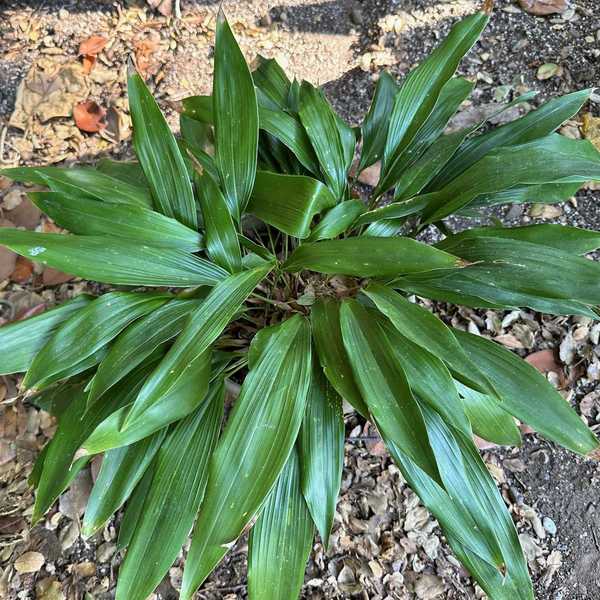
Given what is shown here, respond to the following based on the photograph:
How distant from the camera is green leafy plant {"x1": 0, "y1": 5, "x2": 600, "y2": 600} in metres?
1.09

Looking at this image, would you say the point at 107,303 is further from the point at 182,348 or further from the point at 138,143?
the point at 138,143

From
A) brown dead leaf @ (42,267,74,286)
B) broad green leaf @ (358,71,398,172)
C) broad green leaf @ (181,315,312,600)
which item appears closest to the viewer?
broad green leaf @ (181,315,312,600)

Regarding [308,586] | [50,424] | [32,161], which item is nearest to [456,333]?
[308,586]

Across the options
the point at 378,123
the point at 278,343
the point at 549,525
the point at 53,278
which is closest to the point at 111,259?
the point at 278,343

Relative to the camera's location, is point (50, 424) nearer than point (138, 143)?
No

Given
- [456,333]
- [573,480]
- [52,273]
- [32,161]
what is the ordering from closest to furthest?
[456,333], [573,480], [52,273], [32,161]

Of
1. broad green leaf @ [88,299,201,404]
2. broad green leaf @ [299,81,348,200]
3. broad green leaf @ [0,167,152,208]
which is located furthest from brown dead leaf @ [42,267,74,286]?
broad green leaf @ [299,81,348,200]

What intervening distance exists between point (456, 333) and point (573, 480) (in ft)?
2.43

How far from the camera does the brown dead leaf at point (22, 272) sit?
2.02 meters

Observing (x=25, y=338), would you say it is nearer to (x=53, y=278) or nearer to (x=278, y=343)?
(x=278, y=343)

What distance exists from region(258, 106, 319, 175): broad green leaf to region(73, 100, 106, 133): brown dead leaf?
1068 mm

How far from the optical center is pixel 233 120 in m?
1.29

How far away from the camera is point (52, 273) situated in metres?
2.00

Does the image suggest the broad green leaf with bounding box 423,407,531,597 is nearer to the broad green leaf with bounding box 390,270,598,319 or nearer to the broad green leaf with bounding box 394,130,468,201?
the broad green leaf with bounding box 390,270,598,319
